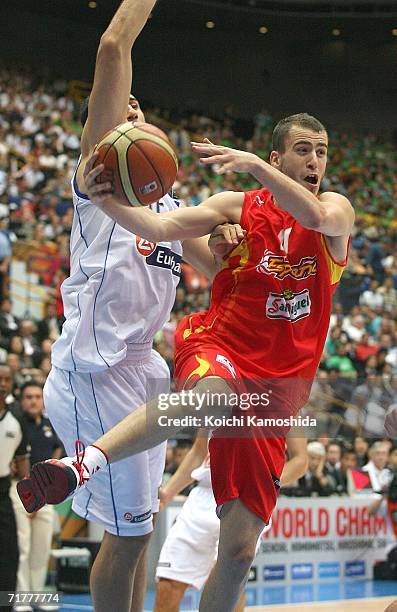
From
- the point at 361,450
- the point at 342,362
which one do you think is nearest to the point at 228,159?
the point at 361,450

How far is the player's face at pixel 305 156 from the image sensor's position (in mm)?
4746

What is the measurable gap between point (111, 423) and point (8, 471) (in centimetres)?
377

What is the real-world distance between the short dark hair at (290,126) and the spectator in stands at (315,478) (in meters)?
6.84

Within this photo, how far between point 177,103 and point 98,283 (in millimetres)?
25853

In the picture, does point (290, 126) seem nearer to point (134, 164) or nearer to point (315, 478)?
point (134, 164)

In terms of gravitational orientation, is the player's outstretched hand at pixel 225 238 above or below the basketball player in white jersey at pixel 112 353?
above

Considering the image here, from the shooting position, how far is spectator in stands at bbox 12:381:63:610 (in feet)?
30.0

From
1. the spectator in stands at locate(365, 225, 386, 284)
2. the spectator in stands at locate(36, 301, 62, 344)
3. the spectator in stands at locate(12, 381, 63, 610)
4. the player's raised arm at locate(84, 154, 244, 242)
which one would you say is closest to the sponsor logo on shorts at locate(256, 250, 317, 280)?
the player's raised arm at locate(84, 154, 244, 242)

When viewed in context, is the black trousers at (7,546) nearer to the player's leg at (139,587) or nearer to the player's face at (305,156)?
the player's leg at (139,587)

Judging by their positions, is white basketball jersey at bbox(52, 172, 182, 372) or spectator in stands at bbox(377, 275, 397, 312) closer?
white basketball jersey at bbox(52, 172, 182, 372)

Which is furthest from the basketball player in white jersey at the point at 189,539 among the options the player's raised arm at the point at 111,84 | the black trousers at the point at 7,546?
the player's raised arm at the point at 111,84

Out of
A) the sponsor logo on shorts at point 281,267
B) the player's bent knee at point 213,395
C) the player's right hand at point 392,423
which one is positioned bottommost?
the player's right hand at point 392,423

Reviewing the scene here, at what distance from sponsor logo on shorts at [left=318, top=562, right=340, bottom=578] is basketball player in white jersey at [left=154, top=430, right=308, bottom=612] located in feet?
14.9

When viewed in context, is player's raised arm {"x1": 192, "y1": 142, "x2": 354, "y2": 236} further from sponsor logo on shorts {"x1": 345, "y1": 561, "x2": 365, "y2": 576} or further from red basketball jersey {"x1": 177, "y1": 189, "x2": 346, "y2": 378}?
sponsor logo on shorts {"x1": 345, "y1": 561, "x2": 365, "y2": 576}
